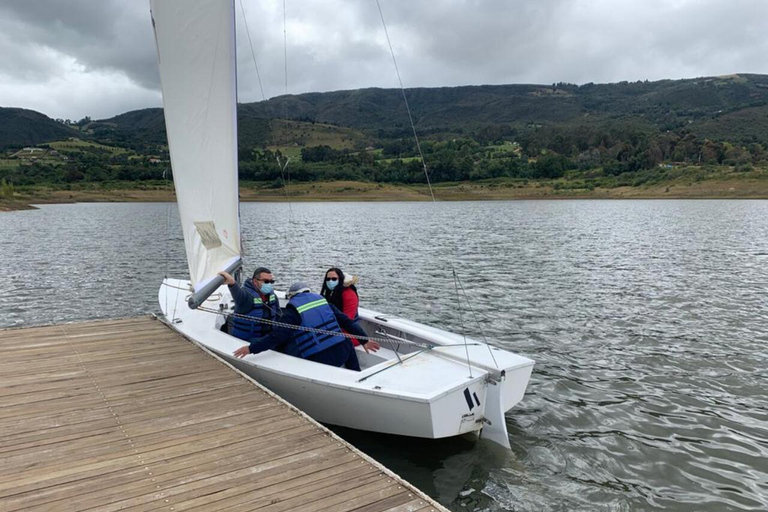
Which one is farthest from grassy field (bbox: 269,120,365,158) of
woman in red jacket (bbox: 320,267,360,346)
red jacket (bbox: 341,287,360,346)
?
red jacket (bbox: 341,287,360,346)

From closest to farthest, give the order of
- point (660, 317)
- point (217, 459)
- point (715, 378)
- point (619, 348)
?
point (217, 459) < point (715, 378) < point (619, 348) < point (660, 317)

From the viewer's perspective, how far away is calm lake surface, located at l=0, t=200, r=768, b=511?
18.0ft

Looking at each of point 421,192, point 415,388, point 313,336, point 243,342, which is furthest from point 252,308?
point 421,192

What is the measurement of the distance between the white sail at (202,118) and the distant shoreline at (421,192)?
7341 centimetres

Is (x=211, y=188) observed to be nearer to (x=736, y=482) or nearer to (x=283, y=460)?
(x=283, y=460)

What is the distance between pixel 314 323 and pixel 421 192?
260 feet

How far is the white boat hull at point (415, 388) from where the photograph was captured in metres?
5.19

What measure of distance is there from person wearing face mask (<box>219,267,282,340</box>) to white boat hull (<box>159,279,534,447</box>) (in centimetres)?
50

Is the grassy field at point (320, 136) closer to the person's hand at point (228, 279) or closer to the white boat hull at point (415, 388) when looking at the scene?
the person's hand at point (228, 279)

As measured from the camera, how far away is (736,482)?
17.8 ft

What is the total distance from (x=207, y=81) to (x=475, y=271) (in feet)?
44.1

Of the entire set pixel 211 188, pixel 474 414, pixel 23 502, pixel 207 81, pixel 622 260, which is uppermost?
pixel 207 81

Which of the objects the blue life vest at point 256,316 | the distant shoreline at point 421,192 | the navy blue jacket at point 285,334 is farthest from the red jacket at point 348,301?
the distant shoreline at point 421,192

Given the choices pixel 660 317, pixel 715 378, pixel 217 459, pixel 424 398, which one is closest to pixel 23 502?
pixel 217 459
